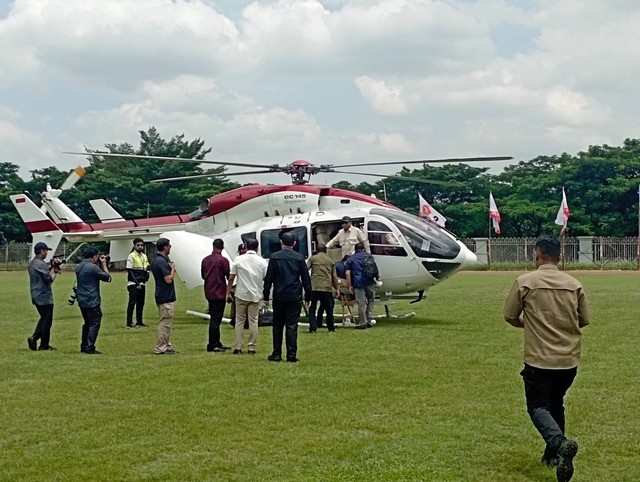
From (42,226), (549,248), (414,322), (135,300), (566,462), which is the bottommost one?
(566,462)

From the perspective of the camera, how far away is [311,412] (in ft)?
26.6

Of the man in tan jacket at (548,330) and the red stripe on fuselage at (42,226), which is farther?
the red stripe on fuselage at (42,226)

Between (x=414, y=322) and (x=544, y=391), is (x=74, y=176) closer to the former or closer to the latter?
(x=414, y=322)

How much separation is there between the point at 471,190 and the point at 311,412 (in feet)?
188

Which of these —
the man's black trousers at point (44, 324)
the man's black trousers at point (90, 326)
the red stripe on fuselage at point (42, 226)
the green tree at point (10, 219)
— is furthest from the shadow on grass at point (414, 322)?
the green tree at point (10, 219)

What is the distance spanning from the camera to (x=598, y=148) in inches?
2350

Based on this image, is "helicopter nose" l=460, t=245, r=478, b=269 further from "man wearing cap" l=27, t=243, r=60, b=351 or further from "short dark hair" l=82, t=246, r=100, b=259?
"man wearing cap" l=27, t=243, r=60, b=351

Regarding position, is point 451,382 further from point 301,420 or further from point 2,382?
point 2,382

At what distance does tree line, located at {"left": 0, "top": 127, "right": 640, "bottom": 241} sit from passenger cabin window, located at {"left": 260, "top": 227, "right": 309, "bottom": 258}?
128 feet

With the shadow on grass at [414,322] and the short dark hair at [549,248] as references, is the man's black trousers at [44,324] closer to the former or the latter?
the shadow on grass at [414,322]

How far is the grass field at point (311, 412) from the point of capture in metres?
6.26

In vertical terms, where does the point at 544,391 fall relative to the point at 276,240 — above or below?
below

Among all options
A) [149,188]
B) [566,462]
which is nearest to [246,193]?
[566,462]

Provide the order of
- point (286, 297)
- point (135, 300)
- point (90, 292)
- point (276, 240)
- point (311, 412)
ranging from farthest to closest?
point (276, 240) → point (135, 300) → point (90, 292) → point (286, 297) → point (311, 412)
